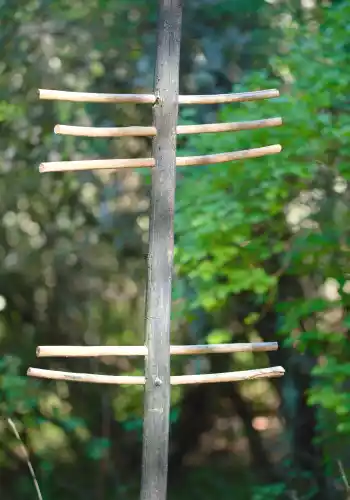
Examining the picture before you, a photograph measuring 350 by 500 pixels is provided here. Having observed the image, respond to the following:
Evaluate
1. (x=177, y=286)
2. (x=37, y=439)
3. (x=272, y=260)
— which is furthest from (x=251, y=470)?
(x=272, y=260)

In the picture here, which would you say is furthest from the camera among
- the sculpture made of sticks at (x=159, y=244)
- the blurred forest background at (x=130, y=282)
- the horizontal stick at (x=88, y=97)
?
the blurred forest background at (x=130, y=282)

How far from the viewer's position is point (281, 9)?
777 centimetres

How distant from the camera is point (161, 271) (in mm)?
3373

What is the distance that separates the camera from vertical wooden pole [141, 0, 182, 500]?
11.0 ft

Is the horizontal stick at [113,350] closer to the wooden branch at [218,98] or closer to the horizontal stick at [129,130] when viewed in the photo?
the horizontal stick at [129,130]

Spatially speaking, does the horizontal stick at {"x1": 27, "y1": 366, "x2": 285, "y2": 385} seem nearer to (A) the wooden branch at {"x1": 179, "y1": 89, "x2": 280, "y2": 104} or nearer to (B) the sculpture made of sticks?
(B) the sculpture made of sticks

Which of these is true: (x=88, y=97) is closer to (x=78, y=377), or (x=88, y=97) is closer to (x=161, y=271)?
(x=161, y=271)

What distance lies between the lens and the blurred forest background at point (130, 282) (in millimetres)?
6984

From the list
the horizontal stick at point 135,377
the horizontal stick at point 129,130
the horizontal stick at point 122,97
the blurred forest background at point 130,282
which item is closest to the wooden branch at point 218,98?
the horizontal stick at point 122,97

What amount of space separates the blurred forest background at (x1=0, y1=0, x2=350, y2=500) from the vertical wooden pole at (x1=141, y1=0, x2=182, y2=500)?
2607 millimetres

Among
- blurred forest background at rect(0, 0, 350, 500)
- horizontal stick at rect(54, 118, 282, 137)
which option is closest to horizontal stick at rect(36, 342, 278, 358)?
horizontal stick at rect(54, 118, 282, 137)

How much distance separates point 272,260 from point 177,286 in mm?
1155

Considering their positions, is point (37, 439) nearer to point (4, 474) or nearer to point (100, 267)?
point (4, 474)

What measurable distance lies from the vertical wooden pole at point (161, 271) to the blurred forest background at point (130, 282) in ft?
8.55
